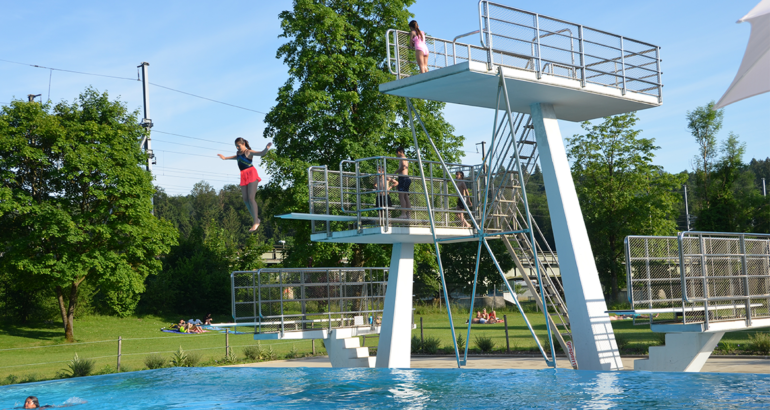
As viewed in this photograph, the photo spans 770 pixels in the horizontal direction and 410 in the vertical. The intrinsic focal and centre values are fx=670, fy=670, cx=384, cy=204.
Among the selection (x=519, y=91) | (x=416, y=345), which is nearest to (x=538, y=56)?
(x=519, y=91)

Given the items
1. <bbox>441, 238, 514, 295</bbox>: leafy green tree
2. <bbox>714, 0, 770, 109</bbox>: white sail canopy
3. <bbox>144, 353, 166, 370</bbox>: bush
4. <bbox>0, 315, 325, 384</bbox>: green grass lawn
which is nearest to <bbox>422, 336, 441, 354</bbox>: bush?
<bbox>0, 315, 325, 384</bbox>: green grass lawn

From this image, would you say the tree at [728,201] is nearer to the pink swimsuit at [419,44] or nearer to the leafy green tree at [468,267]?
the leafy green tree at [468,267]

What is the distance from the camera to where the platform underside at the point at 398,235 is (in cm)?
1734

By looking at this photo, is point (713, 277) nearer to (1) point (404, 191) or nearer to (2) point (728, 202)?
(1) point (404, 191)

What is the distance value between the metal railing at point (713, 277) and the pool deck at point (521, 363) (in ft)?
7.95

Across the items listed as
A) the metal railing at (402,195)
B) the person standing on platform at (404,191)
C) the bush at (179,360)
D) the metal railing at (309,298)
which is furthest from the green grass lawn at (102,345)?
the person standing on platform at (404,191)

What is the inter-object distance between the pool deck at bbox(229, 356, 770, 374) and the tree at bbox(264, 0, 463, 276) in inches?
329

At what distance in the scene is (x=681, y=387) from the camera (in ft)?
39.5

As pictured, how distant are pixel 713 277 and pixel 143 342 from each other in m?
29.5

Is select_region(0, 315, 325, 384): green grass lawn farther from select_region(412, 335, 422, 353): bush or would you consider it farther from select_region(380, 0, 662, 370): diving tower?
select_region(380, 0, 662, 370): diving tower

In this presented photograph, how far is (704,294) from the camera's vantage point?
13.1 meters

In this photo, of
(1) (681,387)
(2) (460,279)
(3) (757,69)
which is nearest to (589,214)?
(2) (460,279)

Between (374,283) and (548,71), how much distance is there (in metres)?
9.24

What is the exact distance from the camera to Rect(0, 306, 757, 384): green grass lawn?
78.2 ft
